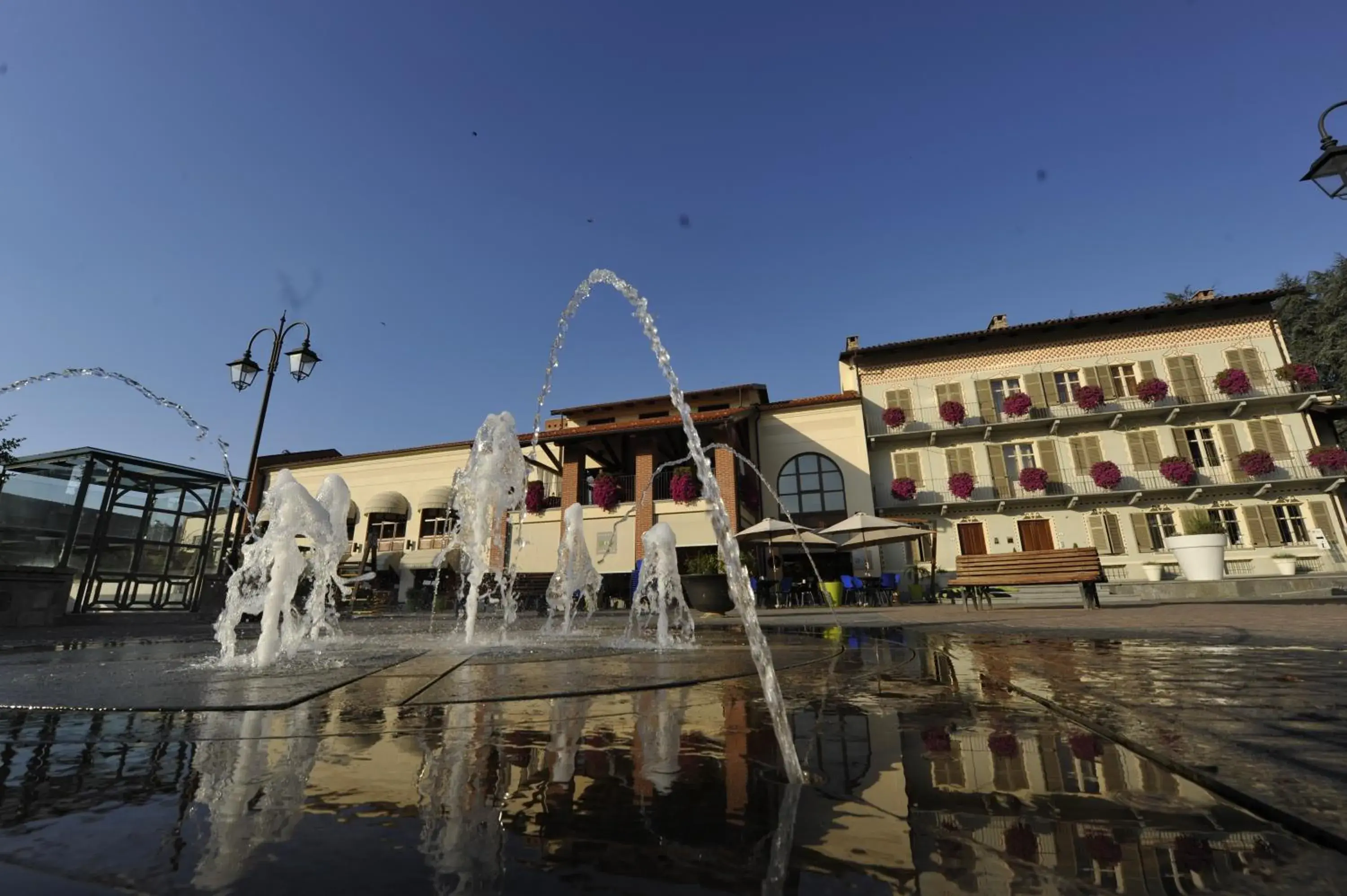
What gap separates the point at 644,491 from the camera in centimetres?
2044

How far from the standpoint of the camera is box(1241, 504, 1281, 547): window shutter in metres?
19.7

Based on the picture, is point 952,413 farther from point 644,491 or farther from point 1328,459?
point 644,491

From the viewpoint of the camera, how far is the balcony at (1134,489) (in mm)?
19891

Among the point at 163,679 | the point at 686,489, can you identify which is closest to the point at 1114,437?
the point at 686,489

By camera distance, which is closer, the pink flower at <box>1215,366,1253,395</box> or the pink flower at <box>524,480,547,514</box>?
the pink flower at <box>1215,366,1253,395</box>

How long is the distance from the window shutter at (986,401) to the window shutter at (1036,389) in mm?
1206

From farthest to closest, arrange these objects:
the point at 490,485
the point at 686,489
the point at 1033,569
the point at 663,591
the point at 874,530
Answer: the point at 686,489 < the point at 874,530 < the point at 1033,569 < the point at 490,485 < the point at 663,591

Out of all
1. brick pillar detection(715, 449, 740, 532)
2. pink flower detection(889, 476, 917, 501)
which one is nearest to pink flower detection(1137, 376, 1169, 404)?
pink flower detection(889, 476, 917, 501)

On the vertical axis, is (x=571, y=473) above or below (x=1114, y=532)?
above

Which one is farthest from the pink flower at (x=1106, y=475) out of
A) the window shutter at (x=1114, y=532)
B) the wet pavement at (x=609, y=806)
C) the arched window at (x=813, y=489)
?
the wet pavement at (x=609, y=806)

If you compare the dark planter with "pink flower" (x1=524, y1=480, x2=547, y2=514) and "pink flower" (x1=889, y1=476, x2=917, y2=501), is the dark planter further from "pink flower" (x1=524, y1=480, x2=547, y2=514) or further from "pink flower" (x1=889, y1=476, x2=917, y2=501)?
"pink flower" (x1=889, y1=476, x2=917, y2=501)

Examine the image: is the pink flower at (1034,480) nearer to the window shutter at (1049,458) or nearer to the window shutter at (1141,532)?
the window shutter at (1049,458)

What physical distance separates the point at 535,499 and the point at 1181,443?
76.0ft

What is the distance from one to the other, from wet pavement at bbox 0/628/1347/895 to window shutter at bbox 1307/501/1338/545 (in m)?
25.9
